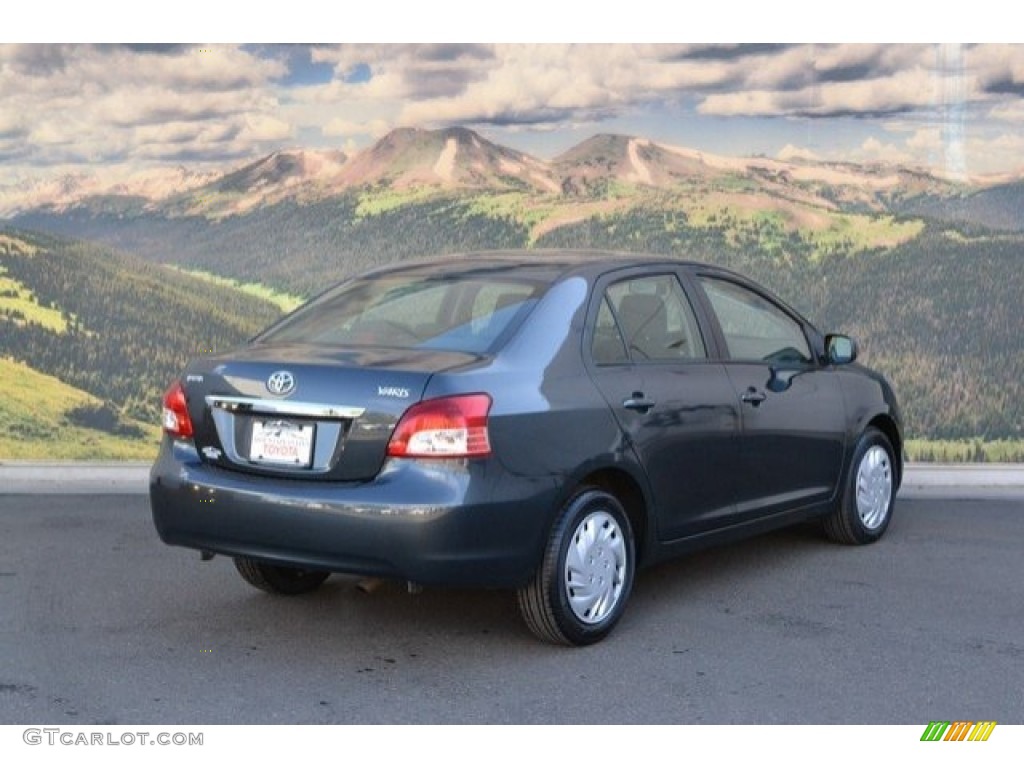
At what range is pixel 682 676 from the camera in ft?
17.4

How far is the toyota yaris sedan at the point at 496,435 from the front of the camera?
16.8ft

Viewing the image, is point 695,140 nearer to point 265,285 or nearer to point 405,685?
point 265,285

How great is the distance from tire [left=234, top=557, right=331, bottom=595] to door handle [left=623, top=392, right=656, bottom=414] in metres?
1.54

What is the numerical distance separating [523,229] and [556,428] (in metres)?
5.74

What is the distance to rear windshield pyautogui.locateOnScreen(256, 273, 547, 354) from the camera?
564 cm

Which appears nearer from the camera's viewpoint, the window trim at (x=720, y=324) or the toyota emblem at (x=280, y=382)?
the toyota emblem at (x=280, y=382)

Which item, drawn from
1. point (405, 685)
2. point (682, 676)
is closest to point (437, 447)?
point (405, 685)

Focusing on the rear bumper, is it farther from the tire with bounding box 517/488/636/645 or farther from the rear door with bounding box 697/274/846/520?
the rear door with bounding box 697/274/846/520

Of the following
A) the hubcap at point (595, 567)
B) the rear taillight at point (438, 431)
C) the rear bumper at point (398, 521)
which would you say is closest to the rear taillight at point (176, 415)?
the rear bumper at point (398, 521)

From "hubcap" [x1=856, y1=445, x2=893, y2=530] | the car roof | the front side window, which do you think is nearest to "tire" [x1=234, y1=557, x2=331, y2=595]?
the car roof

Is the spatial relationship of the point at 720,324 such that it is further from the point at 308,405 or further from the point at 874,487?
the point at 308,405

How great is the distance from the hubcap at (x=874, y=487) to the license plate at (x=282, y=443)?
3.35m

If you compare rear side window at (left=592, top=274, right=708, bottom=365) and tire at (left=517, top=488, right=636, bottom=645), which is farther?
rear side window at (left=592, top=274, right=708, bottom=365)

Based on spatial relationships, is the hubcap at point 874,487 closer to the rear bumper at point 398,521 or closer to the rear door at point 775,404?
the rear door at point 775,404
